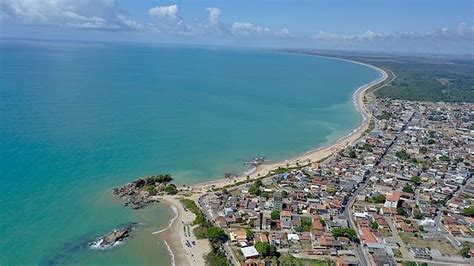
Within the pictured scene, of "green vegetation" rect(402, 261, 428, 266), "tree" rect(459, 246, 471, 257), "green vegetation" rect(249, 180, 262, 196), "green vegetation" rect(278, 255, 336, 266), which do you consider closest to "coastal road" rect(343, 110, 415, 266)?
"green vegetation" rect(402, 261, 428, 266)

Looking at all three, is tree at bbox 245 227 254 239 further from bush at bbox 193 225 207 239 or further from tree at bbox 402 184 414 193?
tree at bbox 402 184 414 193

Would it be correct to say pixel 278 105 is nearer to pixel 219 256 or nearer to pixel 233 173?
pixel 233 173

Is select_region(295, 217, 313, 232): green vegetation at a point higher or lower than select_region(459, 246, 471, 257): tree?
lower

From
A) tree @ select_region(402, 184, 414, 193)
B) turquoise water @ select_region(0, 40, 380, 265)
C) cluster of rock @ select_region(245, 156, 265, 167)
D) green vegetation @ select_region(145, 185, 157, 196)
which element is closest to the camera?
turquoise water @ select_region(0, 40, 380, 265)

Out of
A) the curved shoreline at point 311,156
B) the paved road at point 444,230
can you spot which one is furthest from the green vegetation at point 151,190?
the paved road at point 444,230

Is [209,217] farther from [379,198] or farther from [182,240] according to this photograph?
[379,198]

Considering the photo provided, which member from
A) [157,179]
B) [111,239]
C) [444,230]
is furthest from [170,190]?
[444,230]
